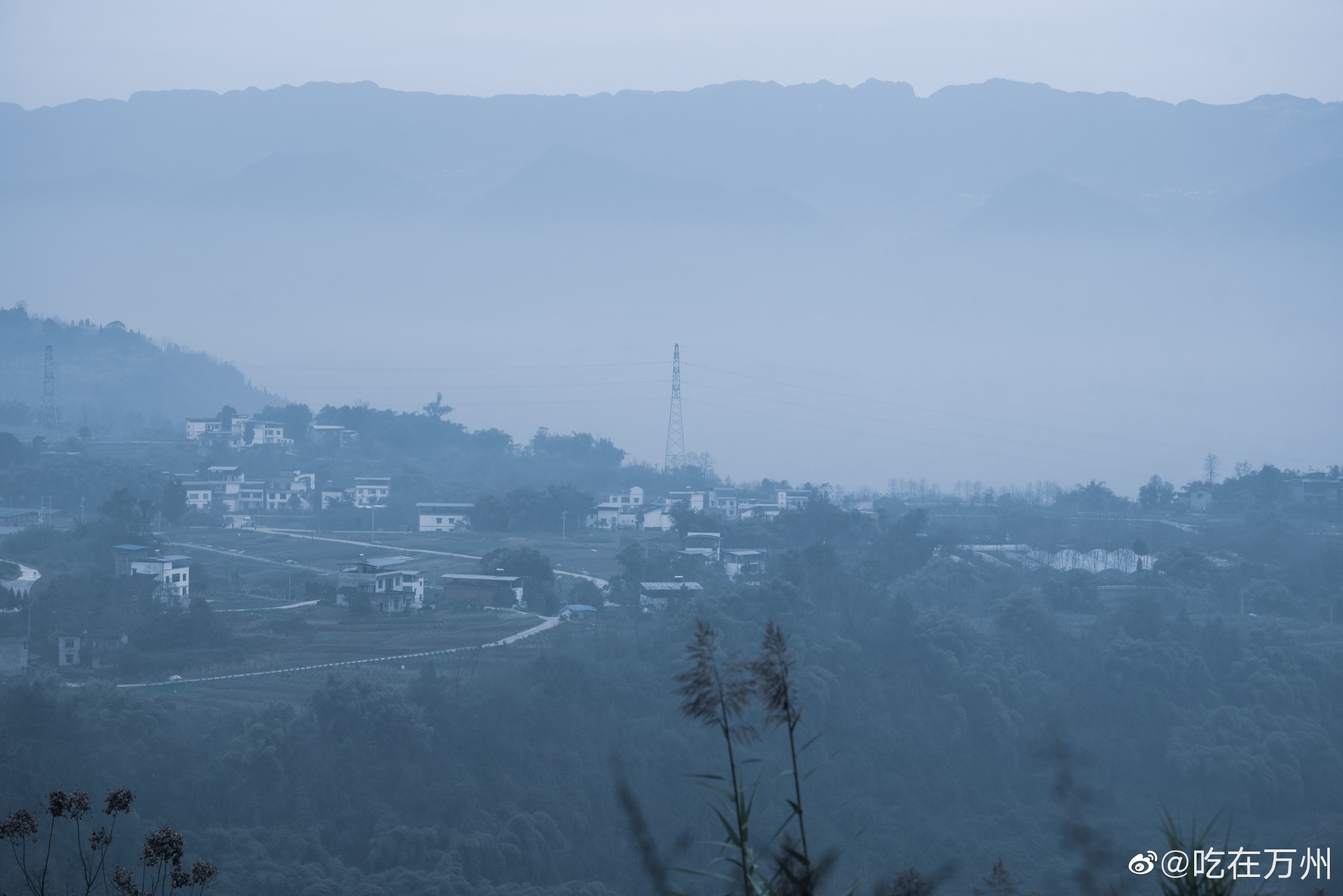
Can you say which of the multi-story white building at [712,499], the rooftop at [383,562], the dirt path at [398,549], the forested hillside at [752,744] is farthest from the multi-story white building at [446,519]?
the forested hillside at [752,744]

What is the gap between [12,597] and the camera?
1280 centimetres

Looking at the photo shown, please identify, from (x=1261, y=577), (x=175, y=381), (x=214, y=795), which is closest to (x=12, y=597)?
(x=214, y=795)

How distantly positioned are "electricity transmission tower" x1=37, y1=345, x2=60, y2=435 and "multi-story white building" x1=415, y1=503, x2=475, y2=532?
12141mm

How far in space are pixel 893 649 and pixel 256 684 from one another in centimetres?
697

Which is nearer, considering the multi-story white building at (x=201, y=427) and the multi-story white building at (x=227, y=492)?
the multi-story white building at (x=227, y=492)

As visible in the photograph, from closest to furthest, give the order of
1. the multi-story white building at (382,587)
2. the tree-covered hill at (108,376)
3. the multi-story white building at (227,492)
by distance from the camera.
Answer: the multi-story white building at (382,587) → the multi-story white building at (227,492) → the tree-covered hill at (108,376)

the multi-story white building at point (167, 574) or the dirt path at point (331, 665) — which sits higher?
the multi-story white building at point (167, 574)

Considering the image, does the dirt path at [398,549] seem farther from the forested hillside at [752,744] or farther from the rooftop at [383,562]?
the rooftop at [383,562]

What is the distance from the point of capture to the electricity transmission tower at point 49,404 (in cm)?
2781

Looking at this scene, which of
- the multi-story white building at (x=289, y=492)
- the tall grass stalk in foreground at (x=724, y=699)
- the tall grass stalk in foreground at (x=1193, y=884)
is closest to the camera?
the tall grass stalk in foreground at (x=724, y=699)

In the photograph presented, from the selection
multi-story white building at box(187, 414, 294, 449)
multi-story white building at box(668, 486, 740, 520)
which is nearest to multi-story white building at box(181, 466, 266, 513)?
multi-story white building at box(187, 414, 294, 449)

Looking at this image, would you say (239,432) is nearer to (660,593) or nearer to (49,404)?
(49,404)

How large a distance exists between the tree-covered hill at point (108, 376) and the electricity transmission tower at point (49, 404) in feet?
2.49

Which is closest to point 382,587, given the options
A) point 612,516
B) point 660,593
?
point 660,593
